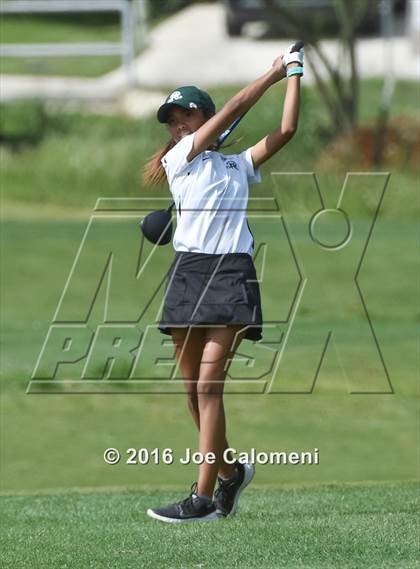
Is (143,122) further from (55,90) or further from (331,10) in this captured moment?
(331,10)

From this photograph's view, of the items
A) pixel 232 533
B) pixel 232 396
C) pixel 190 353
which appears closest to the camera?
pixel 232 533

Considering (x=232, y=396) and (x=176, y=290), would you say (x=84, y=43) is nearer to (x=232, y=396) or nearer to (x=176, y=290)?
(x=232, y=396)

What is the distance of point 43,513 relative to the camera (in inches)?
249

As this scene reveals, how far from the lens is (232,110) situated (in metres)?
5.68

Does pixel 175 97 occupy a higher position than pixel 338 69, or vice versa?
pixel 175 97

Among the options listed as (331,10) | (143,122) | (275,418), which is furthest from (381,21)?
(275,418)

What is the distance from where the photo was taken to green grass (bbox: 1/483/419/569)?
5.07 metres

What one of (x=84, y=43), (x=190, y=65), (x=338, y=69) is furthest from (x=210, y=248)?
(x=84, y=43)

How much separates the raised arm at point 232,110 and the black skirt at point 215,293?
0.46 m

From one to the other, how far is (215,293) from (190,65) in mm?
26299

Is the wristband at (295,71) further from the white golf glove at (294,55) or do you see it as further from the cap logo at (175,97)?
the cap logo at (175,97)

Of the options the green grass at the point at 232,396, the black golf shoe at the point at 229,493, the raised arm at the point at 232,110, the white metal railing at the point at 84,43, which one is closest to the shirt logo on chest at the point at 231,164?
the raised arm at the point at 232,110

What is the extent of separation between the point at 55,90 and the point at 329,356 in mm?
16246

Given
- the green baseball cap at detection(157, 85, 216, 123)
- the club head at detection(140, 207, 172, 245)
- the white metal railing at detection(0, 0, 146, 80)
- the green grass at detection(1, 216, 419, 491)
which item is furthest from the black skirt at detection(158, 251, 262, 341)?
the white metal railing at detection(0, 0, 146, 80)
